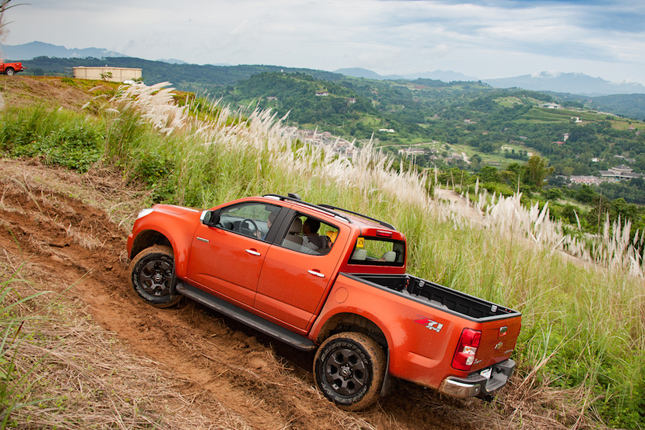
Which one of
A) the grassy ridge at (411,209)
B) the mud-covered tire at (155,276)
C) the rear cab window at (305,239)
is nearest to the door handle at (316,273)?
the rear cab window at (305,239)

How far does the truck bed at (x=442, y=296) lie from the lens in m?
4.63

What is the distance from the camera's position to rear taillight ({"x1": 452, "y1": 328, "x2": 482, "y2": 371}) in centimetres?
363

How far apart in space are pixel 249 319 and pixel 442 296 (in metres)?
2.23

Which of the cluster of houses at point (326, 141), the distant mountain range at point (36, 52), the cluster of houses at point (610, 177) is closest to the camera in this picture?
the distant mountain range at point (36, 52)

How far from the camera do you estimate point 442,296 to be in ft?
16.6

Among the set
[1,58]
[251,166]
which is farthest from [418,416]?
[251,166]

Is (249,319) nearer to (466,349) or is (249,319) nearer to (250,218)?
(250,218)

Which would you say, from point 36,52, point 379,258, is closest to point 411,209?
point 379,258

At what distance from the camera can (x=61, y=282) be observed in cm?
538

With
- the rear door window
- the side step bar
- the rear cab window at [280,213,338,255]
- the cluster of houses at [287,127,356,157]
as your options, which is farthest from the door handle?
the cluster of houses at [287,127,356,157]

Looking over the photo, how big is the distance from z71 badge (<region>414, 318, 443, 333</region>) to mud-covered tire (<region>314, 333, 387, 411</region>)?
0.55m

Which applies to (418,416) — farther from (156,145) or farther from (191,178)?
(156,145)

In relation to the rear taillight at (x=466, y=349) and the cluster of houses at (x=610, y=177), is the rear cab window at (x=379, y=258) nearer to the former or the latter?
the rear taillight at (x=466, y=349)

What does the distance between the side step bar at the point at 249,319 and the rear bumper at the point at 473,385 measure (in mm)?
1422
